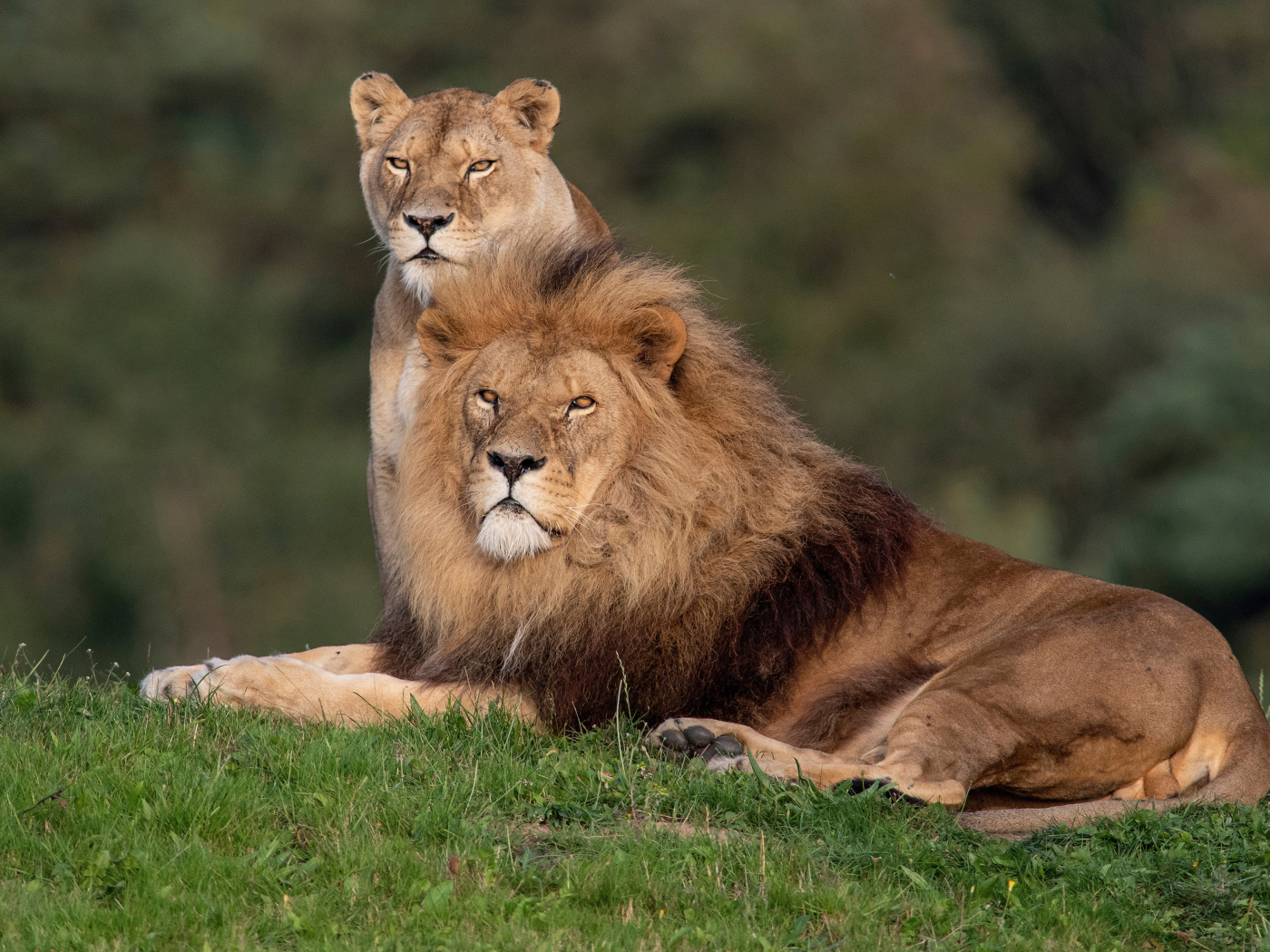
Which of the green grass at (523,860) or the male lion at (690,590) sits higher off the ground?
the male lion at (690,590)

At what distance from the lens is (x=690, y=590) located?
17.3 feet

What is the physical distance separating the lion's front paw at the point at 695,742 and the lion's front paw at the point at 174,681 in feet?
4.42

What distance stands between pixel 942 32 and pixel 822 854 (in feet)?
132

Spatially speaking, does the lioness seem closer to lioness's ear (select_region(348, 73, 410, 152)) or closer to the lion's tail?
lioness's ear (select_region(348, 73, 410, 152))

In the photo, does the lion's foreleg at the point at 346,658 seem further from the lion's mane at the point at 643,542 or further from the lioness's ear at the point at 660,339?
the lioness's ear at the point at 660,339

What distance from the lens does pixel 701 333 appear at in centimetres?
555

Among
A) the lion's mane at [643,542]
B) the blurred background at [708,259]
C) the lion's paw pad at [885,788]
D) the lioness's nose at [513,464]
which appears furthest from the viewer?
the blurred background at [708,259]

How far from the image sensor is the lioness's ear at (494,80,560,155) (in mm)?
7707

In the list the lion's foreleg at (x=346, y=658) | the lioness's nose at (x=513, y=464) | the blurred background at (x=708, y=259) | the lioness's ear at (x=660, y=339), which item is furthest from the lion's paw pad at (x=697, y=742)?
the blurred background at (x=708, y=259)

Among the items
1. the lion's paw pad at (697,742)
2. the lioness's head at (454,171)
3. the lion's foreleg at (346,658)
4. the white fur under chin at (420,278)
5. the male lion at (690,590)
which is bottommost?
the lion's foreleg at (346,658)

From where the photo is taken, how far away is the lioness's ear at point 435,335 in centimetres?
544

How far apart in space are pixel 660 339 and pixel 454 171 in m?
2.32

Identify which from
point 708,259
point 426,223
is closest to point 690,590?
point 426,223

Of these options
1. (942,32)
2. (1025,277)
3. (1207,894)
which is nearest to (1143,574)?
(1025,277)
